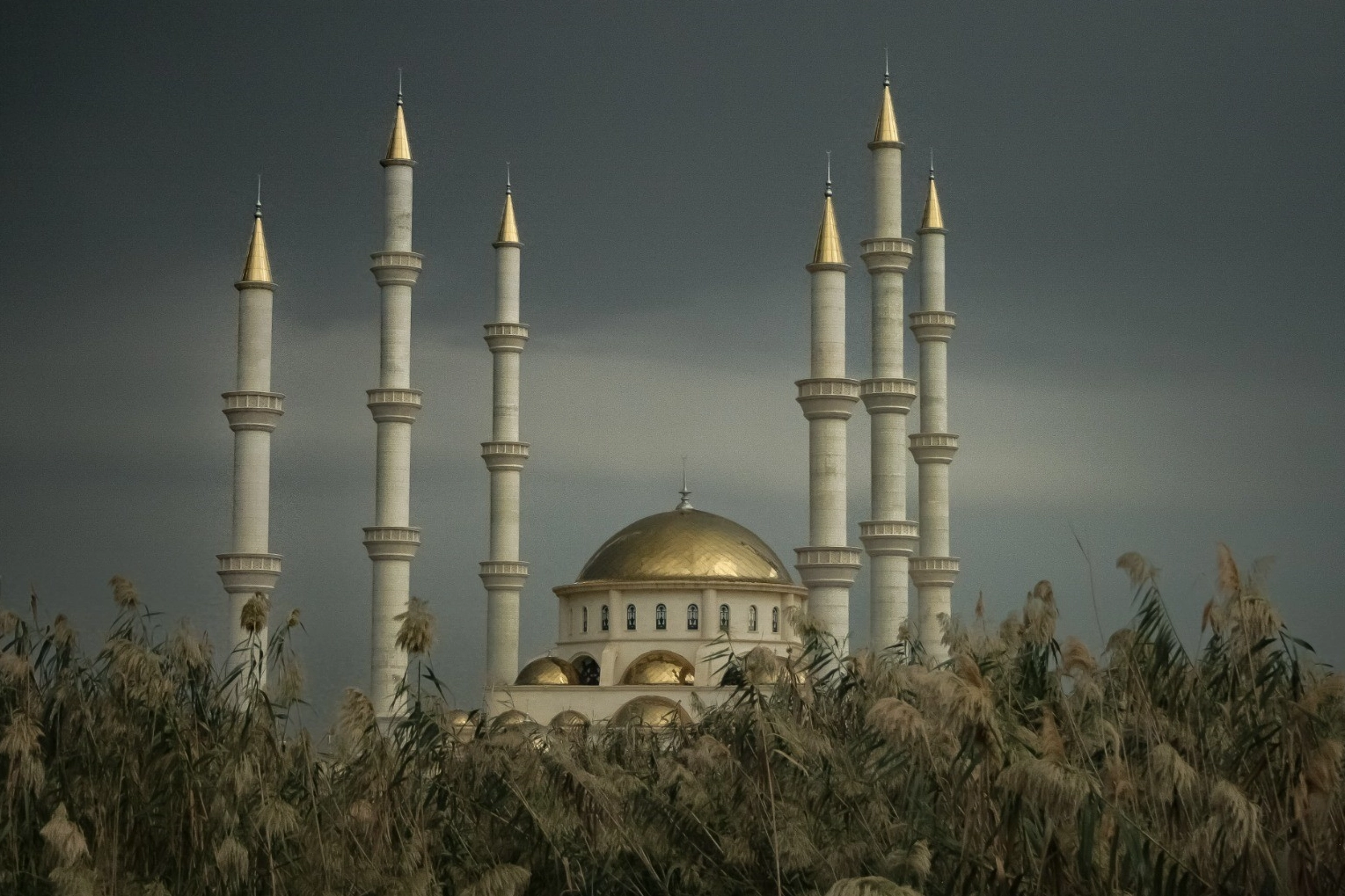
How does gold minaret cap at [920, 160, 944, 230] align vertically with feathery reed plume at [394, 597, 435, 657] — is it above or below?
above

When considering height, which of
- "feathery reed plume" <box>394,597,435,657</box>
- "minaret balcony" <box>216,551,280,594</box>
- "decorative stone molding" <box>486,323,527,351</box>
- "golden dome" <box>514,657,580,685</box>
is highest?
"decorative stone molding" <box>486,323,527,351</box>

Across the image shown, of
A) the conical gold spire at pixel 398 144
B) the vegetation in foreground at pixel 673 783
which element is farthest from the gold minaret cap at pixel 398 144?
the vegetation in foreground at pixel 673 783

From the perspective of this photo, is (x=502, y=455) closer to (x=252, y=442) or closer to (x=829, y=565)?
(x=252, y=442)

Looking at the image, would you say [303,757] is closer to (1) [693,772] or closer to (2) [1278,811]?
(1) [693,772]

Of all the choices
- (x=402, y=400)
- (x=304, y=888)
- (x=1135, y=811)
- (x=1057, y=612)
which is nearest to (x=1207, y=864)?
(x=1135, y=811)

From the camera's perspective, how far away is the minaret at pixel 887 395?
4075cm

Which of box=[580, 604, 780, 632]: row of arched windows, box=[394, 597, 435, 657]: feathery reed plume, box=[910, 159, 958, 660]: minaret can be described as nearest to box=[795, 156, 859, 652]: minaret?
box=[910, 159, 958, 660]: minaret

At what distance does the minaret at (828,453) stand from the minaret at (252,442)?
37.0 ft

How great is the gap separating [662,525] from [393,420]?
26.4ft

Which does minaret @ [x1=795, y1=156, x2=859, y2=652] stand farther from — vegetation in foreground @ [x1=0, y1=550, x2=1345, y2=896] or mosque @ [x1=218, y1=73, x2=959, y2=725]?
vegetation in foreground @ [x1=0, y1=550, x2=1345, y2=896]

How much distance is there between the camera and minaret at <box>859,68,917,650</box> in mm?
40750

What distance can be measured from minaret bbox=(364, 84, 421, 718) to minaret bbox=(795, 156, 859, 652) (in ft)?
27.1

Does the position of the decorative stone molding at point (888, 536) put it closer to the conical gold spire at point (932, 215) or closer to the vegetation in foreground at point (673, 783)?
the conical gold spire at point (932, 215)

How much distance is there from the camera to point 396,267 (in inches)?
1698
